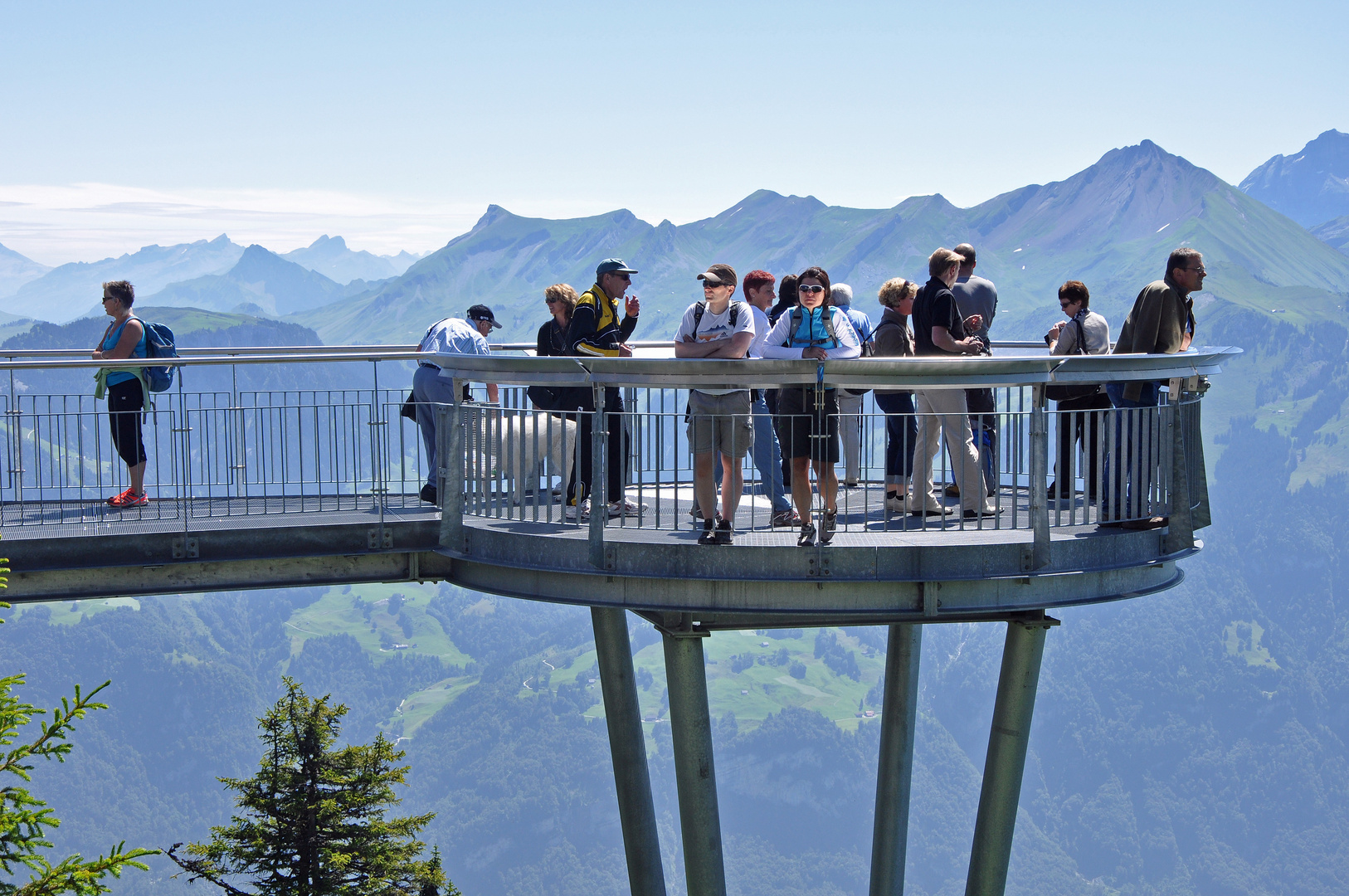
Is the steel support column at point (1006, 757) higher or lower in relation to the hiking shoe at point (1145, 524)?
lower

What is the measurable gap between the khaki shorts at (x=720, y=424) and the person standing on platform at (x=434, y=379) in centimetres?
244

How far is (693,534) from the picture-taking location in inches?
358

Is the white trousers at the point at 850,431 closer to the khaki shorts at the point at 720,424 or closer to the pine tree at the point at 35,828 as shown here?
the khaki shorts at the point at 720,424

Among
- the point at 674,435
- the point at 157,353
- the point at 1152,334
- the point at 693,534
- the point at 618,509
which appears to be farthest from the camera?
the point at 157,353

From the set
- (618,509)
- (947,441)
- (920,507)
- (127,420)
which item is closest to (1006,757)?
(920,507)

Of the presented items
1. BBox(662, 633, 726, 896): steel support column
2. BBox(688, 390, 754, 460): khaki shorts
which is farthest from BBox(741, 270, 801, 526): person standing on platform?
BBox(662, 633, 726, 896): steel support column

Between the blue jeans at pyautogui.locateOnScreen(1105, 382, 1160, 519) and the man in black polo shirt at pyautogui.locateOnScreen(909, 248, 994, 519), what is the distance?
943 millimetres

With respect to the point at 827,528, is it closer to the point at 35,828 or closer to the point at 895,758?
the point at 35,828

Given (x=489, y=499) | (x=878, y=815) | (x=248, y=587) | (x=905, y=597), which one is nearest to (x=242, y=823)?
(x=878, y=815)

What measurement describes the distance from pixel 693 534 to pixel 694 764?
2.06 metres

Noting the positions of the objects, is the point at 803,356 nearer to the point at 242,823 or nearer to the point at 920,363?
the point at 920,363

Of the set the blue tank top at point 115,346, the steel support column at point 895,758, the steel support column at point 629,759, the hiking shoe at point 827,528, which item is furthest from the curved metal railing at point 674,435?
the steel support column at point 895,758

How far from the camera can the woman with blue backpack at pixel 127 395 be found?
35.8 ft

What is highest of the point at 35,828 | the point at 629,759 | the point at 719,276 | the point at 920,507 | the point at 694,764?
the point at 719,276
